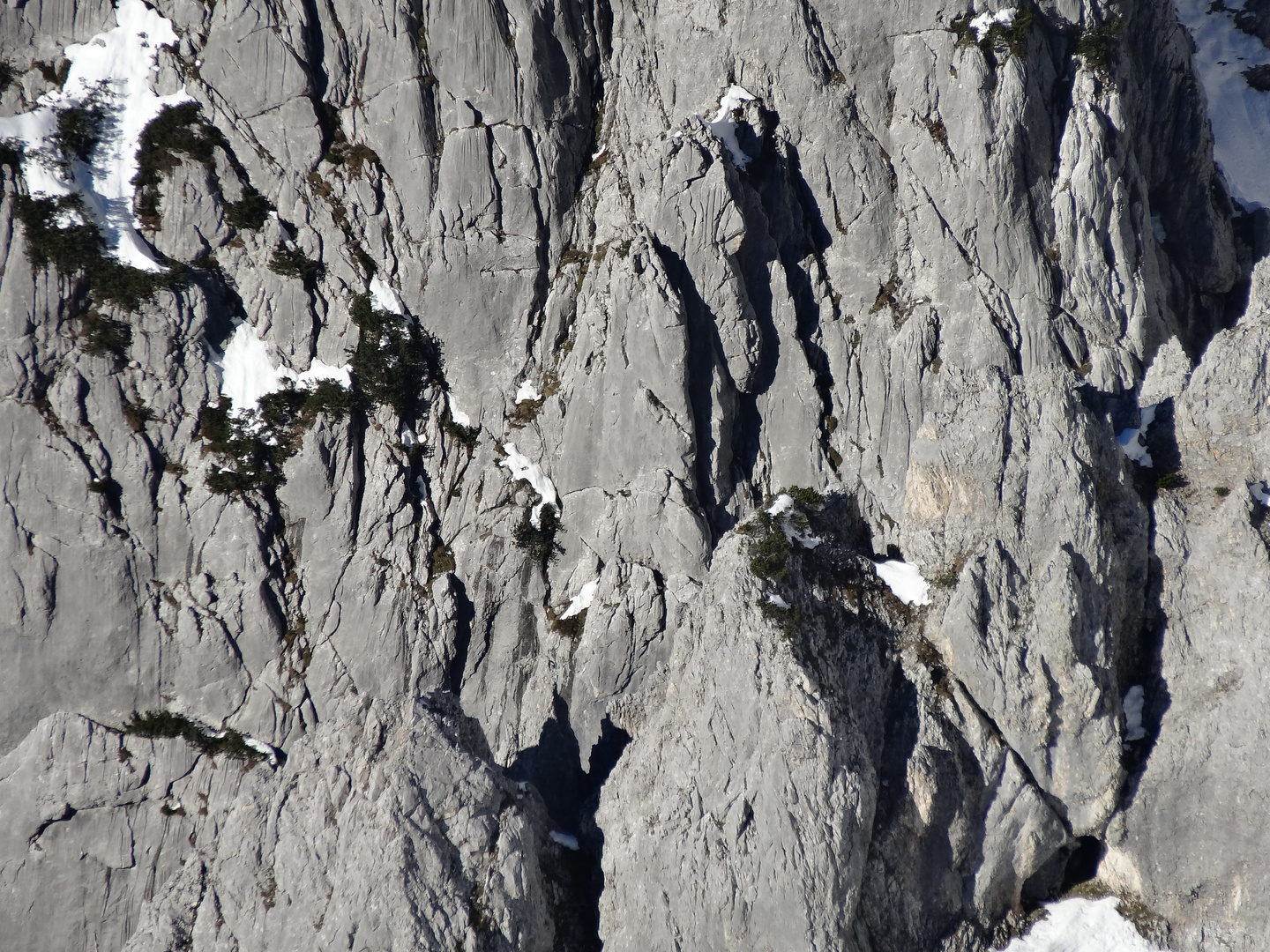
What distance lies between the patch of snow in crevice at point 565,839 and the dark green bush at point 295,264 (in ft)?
83.9

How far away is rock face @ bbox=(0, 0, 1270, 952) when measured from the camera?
25.9m

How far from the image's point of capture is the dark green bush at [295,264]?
126ft

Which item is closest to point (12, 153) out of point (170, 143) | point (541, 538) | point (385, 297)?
point (170, 143)

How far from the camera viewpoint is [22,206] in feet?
119

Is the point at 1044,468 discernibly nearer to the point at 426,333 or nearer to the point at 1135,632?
the point at 1135,632

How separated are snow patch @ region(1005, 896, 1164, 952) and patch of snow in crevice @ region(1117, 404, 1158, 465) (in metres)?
14.3

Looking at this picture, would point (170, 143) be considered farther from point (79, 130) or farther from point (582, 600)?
point (582, 600)

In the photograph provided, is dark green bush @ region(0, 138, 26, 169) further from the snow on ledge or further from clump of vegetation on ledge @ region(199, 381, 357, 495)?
the snow on ledge

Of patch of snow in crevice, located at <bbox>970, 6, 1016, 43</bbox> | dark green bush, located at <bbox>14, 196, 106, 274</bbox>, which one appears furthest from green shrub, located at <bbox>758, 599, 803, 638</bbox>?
dark green bush, located at <bbox>14, 196, 106, 274</bbox>

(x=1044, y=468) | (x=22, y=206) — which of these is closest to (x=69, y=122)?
(x=22, y=206)

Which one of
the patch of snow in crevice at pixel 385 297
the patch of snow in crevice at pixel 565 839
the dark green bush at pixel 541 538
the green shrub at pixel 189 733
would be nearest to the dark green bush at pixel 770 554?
the dark green bush at pixel 541 538

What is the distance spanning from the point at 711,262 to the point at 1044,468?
1513cm

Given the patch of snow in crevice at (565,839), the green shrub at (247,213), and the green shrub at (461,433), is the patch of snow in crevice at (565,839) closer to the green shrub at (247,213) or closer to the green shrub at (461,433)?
the green shrub at (461,433)

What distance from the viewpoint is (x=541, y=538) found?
36.1m
